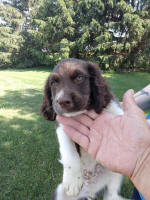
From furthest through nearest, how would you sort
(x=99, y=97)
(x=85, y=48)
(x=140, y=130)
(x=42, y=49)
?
1. (x=42, y=49)
2. (x=85, y=48)
3. (x=99, y=97)
4. (x=140, y=130)

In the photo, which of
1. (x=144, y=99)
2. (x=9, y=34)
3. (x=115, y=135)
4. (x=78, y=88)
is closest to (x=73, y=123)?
(x=78, y=88)

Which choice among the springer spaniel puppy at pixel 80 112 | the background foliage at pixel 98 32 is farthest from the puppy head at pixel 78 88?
the background foliage at pixel 98 32

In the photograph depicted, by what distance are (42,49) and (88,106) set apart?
1016 inches

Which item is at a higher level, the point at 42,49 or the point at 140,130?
the point at 42,49

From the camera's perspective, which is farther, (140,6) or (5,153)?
(140,6)

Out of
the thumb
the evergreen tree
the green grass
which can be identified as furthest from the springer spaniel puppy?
the evergreen tree

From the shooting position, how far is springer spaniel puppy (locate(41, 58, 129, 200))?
2.39 m

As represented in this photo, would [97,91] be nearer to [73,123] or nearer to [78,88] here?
[78,88]

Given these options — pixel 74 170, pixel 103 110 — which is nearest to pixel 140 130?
pixel 103 110

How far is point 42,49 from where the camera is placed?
87.6 feet

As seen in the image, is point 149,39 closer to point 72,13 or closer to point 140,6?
point 140,6

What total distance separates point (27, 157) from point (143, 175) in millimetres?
3359

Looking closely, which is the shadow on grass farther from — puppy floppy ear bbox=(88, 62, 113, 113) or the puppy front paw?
puppy floppy ear bbox=(88, 62, 113, 113)

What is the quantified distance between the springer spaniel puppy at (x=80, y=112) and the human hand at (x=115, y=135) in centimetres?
17
